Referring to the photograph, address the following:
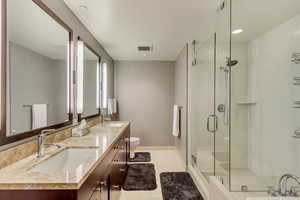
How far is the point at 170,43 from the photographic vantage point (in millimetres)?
3678

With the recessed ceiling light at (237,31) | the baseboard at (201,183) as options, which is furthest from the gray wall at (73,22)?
the baseboard at (201,183)

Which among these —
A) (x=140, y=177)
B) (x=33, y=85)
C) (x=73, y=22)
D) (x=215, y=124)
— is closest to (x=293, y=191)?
(x=215, y=124)

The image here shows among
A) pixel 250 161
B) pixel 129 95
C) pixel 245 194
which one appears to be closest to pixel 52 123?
pixel 245 194

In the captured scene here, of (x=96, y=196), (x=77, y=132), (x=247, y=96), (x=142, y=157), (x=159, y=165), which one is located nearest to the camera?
(x=96, y=196)

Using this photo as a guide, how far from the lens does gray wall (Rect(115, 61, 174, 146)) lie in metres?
5.19

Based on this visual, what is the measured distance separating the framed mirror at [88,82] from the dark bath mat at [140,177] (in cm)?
120

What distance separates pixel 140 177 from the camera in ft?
10.7

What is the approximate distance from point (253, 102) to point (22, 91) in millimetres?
3240

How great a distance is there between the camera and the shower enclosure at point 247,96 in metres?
2.45

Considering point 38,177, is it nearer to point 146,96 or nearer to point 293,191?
point 293,191

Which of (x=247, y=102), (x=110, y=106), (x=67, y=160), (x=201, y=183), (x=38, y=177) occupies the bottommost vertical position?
(x=201, y=183)

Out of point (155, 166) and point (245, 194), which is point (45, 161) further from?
point (155, 166)

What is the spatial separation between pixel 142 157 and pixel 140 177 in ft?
3.68

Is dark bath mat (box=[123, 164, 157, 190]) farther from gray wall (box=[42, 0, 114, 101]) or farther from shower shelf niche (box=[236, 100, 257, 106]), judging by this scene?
gray wall (box=[42, 0, 114, 101])
